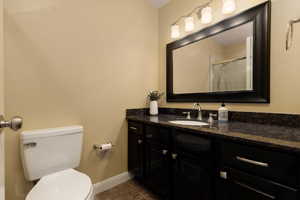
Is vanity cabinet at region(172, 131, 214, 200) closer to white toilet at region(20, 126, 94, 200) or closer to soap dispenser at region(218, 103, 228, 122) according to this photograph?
soap dispenser at region(218, 103, 228, 122)

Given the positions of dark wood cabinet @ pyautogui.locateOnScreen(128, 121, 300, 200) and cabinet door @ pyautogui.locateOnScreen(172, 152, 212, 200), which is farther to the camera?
cabinet door @ pyautogui.locateOnScreen(172, 152, 212, 200)

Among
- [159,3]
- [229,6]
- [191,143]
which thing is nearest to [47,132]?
[191,143]

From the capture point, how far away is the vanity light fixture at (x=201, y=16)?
1.45 metres

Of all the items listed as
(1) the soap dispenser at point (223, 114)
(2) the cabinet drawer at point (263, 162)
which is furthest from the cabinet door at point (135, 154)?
(2) the cabinet drawer at point (263, 162)

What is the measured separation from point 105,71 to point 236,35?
1418 mm

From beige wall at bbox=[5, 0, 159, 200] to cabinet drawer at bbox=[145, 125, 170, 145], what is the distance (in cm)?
47

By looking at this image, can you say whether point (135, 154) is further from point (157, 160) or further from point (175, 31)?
point (175, 31)

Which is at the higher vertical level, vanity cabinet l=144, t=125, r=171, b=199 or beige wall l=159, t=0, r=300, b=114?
beige wall l=159, t=0, r=300, b=114

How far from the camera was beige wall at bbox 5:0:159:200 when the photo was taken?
1.30 m

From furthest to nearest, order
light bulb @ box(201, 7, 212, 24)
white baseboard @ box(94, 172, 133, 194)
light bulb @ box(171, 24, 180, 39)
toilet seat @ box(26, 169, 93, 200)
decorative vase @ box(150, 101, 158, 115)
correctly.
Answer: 1. decorative vase @ box(150, 101, 158, 115)
2. light bulb @ box(171, 24, 180, 39)
3. white baseboard @ box(94, 172, 133, 194)
4. light bulb @ box(201, 7, 212, 24)
5. toilet seat @ box(26, 169, 93, 200)

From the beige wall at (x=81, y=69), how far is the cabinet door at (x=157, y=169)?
46cm

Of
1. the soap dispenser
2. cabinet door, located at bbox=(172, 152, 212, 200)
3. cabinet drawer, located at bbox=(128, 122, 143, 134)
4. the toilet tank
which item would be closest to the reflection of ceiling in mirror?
the soap dispenser

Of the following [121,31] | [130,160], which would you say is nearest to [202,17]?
[121,31]

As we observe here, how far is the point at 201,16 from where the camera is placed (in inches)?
68.4
